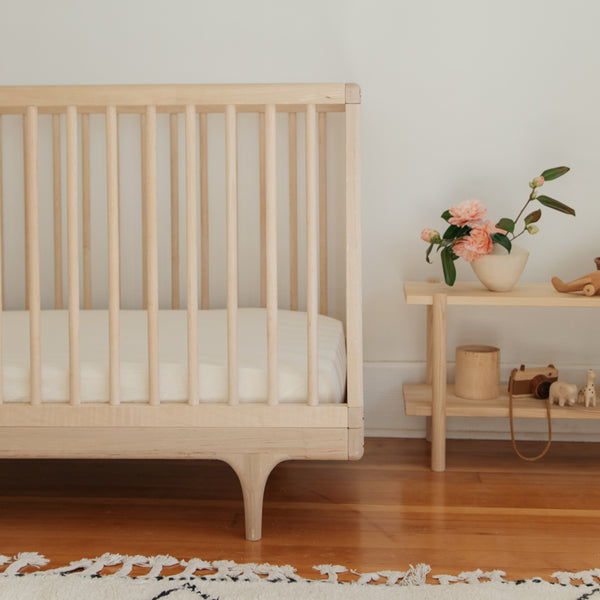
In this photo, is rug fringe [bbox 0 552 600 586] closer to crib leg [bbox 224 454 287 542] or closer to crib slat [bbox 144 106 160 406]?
crib leg [bbox 224 454 287 542]

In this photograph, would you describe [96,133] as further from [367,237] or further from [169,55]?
[367,237]

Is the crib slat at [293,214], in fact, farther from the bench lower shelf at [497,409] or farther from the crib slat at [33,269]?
the crib slat at [33,269]

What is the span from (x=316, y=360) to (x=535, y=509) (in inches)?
24.4

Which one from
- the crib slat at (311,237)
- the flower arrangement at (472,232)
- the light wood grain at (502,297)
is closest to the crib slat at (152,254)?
the crib slat at (311,237)

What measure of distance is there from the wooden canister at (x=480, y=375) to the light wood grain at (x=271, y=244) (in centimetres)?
73

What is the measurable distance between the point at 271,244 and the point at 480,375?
81cm

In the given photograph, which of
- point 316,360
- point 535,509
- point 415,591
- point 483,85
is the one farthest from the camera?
point 483,85

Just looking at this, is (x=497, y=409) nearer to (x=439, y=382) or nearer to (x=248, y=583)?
(x=439, y=382)

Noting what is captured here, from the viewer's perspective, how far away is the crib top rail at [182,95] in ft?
4.08

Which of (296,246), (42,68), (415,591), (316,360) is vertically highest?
(42,68)

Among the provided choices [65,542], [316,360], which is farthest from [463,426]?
[65,542]

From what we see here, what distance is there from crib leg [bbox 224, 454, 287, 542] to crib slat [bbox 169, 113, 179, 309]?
0.80 meters

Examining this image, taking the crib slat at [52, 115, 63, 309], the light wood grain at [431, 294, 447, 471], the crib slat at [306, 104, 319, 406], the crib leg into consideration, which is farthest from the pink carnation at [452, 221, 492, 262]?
the crib slat at [52, 115, 63, 309]

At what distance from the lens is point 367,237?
82.4 inches
